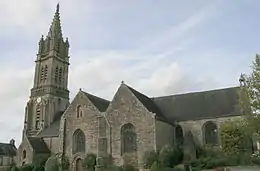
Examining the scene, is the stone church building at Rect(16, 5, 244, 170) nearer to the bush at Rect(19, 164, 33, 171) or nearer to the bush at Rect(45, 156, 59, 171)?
the bush at Rect(45, 156, 59, 171)

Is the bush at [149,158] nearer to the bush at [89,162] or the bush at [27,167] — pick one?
the bush at [89,162]

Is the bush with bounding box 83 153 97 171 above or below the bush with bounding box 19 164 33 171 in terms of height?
above

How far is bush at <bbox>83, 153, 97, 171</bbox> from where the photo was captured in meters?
33.8

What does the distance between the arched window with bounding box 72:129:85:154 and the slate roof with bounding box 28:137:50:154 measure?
6231mm

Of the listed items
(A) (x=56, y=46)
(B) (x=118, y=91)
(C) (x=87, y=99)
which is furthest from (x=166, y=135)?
(A) (x=56, y=46)

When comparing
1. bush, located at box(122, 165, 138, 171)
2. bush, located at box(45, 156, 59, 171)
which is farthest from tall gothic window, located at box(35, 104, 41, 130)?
bush, located at box(122, 165, 138, 171)

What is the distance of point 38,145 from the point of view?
41.4m

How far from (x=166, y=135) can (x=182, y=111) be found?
13.7 ft

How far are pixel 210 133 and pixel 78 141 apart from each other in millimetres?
14393

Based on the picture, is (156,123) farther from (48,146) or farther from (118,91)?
(48,146)

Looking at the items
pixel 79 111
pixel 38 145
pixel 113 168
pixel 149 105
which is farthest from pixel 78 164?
pixel 149 105

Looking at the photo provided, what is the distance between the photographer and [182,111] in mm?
36969

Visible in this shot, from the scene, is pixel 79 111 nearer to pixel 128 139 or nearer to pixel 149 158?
pixel 128 139

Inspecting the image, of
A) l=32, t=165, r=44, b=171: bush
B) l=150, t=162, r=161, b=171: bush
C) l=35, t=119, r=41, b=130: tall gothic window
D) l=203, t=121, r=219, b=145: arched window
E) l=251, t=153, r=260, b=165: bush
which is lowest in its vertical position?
l=32, t=165, r=44, b=171: bush
